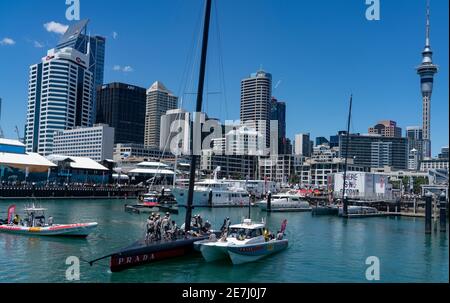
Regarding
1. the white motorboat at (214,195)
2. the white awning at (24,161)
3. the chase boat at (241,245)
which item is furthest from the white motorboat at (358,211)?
the white awning at (24,161)

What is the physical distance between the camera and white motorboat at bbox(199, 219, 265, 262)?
30.8 m

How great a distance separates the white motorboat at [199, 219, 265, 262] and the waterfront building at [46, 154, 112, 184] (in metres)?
112

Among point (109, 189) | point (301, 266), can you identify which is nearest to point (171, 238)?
point (301, 266)

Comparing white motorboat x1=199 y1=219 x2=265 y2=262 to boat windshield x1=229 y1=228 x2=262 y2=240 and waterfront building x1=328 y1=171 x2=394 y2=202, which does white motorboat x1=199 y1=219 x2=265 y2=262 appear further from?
waterfront building x1=328 y1=171 x2=394 y2=202

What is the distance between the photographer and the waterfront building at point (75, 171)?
137m

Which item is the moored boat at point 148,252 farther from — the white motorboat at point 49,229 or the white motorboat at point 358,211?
the white motorboat at point 358,211

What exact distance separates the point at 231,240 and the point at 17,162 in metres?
92.4

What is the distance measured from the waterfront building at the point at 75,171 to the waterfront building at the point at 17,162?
8097 millimetres

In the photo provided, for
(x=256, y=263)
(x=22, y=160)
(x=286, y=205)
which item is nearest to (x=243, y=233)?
(x=256, y=263)

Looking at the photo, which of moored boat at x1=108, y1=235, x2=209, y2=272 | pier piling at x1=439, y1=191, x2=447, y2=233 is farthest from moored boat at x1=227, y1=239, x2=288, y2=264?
pier piling at x1=439, y1=191, x2=447, y2=233

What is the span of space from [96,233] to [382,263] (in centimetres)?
2869

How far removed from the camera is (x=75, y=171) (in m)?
143

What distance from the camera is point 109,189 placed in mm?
130750

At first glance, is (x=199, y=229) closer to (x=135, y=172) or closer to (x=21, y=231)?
(x=21, y=231)
